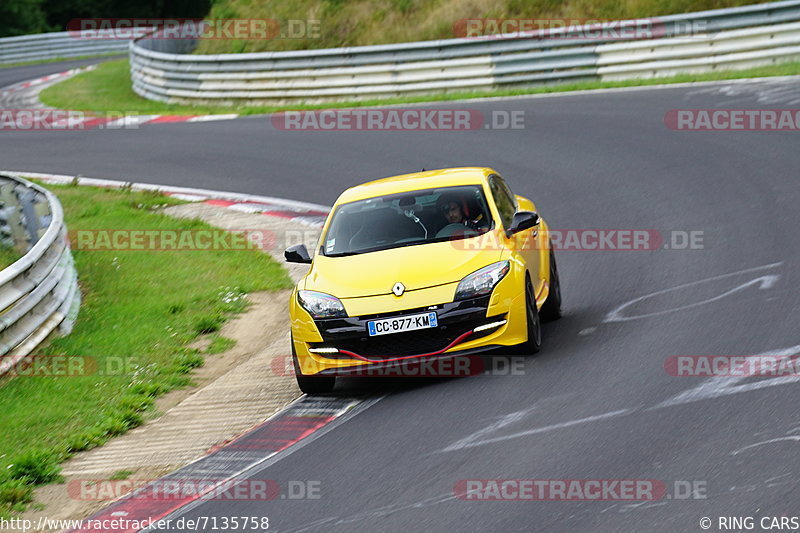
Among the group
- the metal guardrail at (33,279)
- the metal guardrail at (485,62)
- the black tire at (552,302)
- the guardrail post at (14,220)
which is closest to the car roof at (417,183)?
the black tire at (552,302)

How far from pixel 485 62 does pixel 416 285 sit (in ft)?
52.3

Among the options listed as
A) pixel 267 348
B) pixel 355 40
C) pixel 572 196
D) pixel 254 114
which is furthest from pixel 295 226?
pixel 355 40

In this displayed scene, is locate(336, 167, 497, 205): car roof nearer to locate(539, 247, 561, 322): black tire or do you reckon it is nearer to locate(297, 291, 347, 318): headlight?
locate(539, 247, 561, 322): black tire

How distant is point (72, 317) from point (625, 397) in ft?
20.1

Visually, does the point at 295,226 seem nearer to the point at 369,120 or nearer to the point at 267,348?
the point at 267,348

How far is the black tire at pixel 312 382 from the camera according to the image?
9391mm

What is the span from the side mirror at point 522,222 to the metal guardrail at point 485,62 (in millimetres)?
13536

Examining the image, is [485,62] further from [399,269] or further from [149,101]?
[399,269]

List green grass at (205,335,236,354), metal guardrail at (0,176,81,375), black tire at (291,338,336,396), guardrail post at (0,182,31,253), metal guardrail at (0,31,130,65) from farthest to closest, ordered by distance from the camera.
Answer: metal guardrail at (0,31,130,65), guardrail post at (0,182,31,253), green grass at (205,335,236,354), metal guardrail at (0,176,81,375), black tire at (291,338,336,396)

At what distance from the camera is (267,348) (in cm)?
1105

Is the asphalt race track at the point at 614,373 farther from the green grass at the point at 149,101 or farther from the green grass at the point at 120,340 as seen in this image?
the green grass at the point at 149,101

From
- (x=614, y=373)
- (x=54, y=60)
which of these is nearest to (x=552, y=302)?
(x=614, y=373)

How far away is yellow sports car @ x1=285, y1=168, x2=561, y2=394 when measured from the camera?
9.09 m

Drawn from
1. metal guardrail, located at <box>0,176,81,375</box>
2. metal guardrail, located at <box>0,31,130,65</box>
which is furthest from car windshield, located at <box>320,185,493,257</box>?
metal guardrail, located at <box>0,31,130,65</box>
